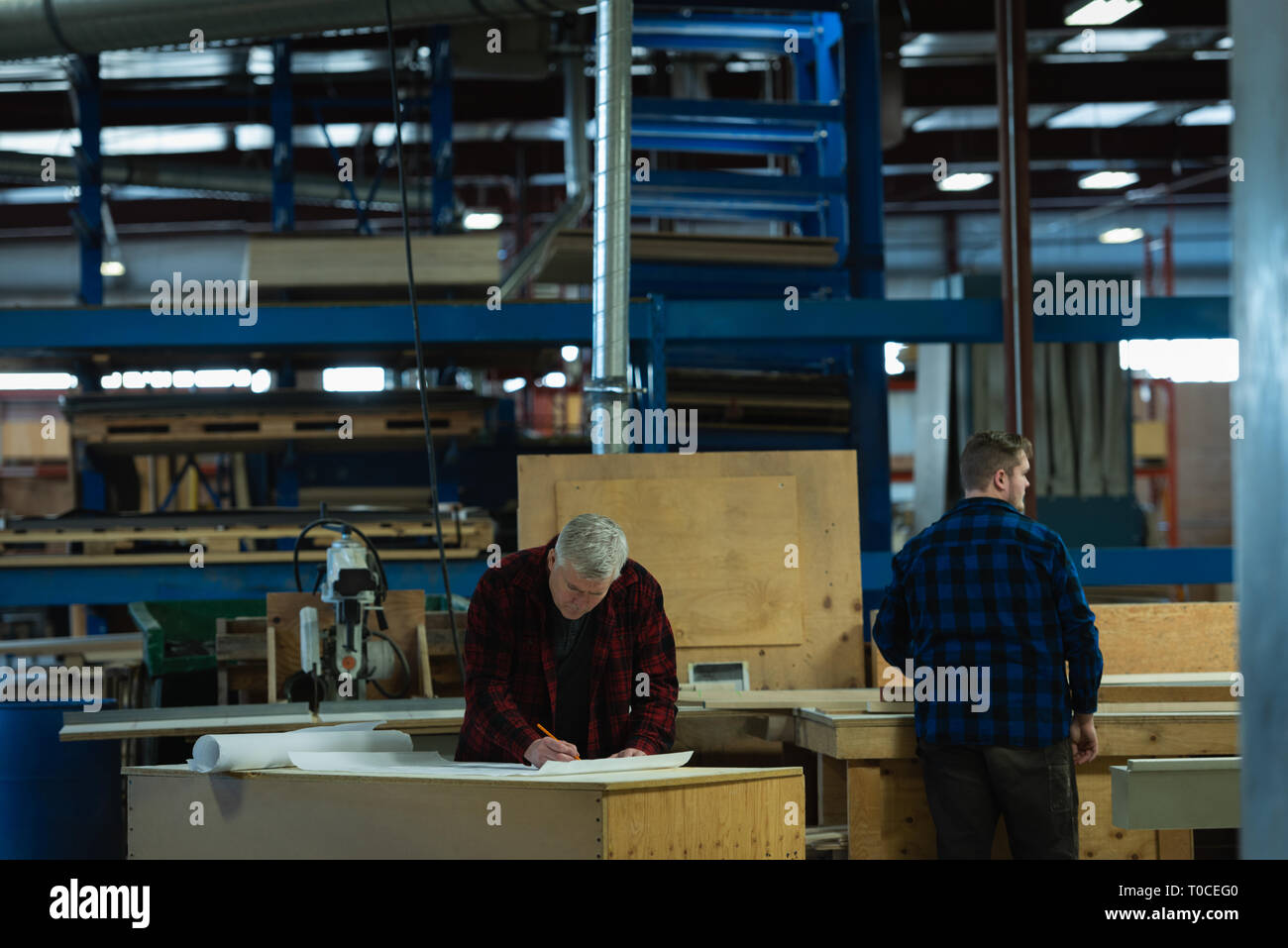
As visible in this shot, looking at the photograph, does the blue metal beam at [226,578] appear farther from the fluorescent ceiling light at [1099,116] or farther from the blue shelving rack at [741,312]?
the fluorescent ceiling light at [1099,116]

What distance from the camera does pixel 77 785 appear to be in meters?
4.95

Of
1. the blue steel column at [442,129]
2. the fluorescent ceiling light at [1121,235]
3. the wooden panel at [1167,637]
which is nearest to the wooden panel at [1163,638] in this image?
the wooden panel at [1167,637]

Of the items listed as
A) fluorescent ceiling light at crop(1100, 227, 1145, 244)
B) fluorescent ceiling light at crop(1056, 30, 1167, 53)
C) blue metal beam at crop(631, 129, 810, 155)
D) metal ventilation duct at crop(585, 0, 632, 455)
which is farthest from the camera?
fluorescent ceiling light at crop(1100, 227, 1145, 244)

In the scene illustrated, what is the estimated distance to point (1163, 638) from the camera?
17.2 ft

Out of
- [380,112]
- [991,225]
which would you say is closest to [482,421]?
[380,112]

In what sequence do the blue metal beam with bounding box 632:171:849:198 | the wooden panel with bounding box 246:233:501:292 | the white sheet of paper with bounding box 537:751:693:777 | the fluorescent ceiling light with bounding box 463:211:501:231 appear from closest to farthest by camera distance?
the white sheet of paper with bounding box 537:751:693:777
the wooden panel with bounding box 246:233:501:292
the blue metal beam with bounding box 632:171:849:198
the fluorescent ceiling light with bounding box 463:211:501:231

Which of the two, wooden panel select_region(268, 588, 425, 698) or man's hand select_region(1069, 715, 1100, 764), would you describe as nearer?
man's hand select_region(1069, 715, 1100, 764)

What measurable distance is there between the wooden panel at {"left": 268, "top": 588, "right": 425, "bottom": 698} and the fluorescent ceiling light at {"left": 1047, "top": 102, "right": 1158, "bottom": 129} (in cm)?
1411

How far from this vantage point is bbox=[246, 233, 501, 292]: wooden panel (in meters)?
7.43

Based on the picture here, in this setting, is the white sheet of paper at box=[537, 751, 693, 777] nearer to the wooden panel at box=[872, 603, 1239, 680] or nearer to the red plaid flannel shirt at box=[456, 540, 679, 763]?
the red plaid flannel shirt at box=[456, 540, 679, 763]

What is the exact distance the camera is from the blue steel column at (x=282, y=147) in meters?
10.0

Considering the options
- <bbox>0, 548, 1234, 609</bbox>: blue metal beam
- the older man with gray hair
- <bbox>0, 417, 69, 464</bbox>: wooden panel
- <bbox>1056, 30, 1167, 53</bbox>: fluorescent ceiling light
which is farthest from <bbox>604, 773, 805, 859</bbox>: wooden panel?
<bbox>0, 417, 69, 464</bbox>: wooden panel

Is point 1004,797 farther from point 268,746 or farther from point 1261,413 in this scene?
point 1261,413
